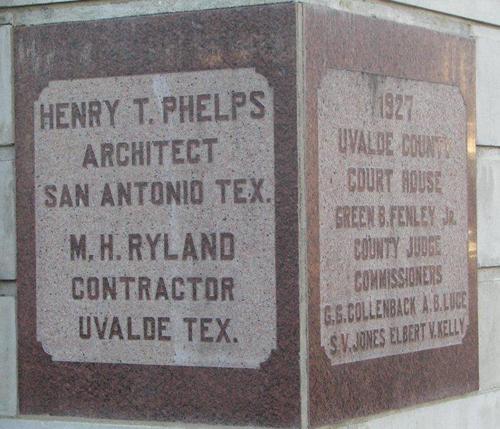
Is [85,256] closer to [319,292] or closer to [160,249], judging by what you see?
[160,249]

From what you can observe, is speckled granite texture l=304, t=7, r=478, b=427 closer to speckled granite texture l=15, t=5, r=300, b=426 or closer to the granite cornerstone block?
the granite cornerstone block

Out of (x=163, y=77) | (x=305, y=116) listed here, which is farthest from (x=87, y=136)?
(x=305, y=116)

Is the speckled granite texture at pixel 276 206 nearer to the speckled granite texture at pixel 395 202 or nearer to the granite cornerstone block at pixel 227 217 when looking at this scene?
the granite cornerstone block at pixel 227 217

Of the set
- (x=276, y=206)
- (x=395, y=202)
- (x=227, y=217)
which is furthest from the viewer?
(x=395, y=202)

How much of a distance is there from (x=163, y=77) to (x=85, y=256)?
1.02 metres

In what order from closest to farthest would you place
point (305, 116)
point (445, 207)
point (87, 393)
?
point (305, 116)
point (87, 393)
point (445, 207)

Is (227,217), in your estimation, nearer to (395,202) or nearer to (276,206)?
(276,206)

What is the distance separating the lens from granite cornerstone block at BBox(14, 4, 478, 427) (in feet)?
22.9

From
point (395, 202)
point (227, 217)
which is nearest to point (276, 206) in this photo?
point (227, 217)

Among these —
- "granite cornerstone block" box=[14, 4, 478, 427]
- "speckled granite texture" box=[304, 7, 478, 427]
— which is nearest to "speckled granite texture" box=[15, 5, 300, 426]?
"granite cornerstone block" box=[14, 4, 478, 427]

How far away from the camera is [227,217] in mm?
7094

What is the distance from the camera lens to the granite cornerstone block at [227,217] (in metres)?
6.98

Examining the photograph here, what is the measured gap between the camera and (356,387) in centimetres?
730

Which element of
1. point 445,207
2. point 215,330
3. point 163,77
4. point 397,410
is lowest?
point 397,410
